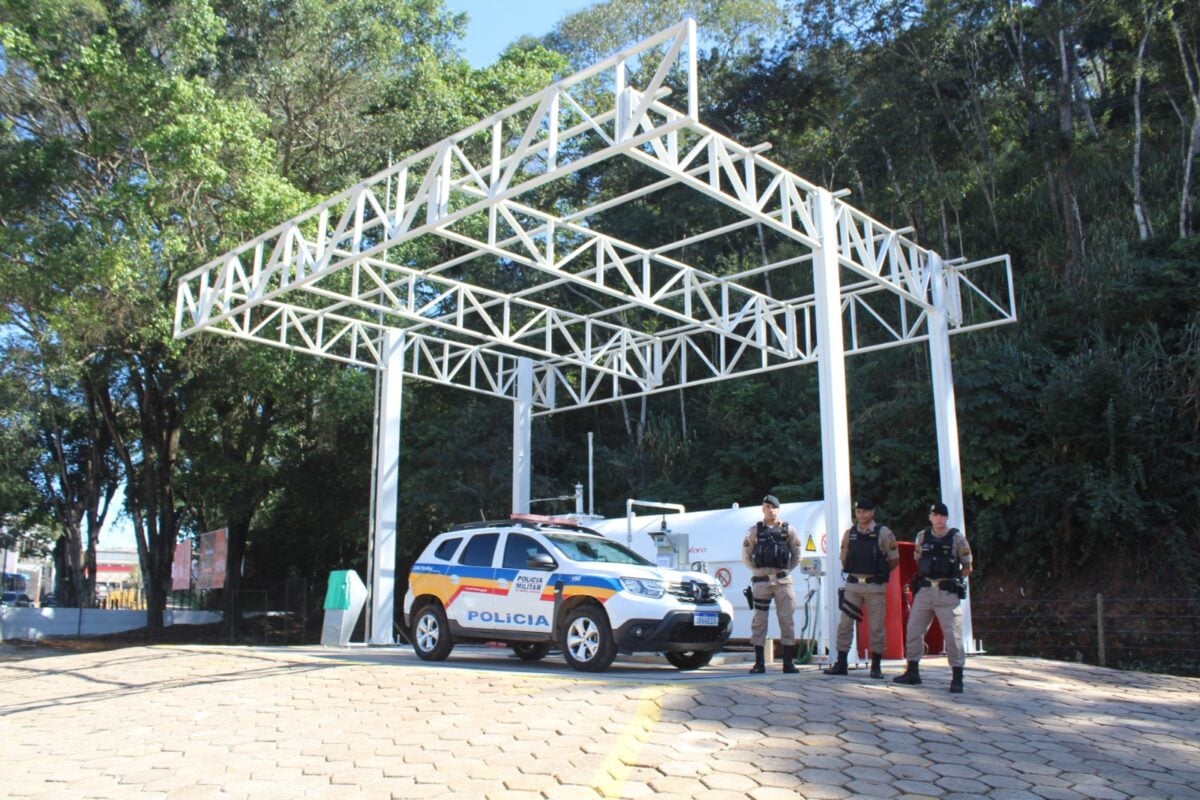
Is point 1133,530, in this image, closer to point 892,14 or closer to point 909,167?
point 909,167

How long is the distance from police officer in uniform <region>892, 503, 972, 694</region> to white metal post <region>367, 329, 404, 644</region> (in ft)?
30.7

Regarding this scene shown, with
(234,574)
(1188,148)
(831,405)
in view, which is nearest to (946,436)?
(831,405)

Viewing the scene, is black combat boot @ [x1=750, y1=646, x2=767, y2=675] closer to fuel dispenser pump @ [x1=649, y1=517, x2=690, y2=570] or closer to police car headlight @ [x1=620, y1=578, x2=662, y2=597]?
police car headlight @ [x1=620, y1=578, x2=662, y2=597]

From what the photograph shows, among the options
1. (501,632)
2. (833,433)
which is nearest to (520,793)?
(501,632)

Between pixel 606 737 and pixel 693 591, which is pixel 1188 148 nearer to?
pixel 693 591

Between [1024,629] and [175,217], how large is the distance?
20.1 meters

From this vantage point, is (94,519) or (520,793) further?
(94,519)

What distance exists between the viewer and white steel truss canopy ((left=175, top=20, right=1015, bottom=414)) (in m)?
11.5

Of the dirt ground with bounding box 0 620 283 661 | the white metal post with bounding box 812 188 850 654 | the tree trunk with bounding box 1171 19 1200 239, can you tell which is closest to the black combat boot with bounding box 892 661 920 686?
the white metal post with bounding box 812 188 850 654

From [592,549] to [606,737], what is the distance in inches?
194

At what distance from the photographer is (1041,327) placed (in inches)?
832

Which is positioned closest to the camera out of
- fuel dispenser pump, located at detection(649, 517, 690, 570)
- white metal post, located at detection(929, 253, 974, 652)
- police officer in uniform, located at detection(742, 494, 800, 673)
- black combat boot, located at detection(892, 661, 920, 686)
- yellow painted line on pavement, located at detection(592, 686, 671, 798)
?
yellow painted line on pavement, located at detection(592, 686, 671, 798)

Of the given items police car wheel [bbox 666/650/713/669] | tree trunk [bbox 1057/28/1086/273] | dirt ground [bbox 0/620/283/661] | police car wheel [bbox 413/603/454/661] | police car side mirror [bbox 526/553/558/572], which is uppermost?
tree trunk [bbox 1057/28/1086/273]

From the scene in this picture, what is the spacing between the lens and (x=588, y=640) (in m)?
11.2
